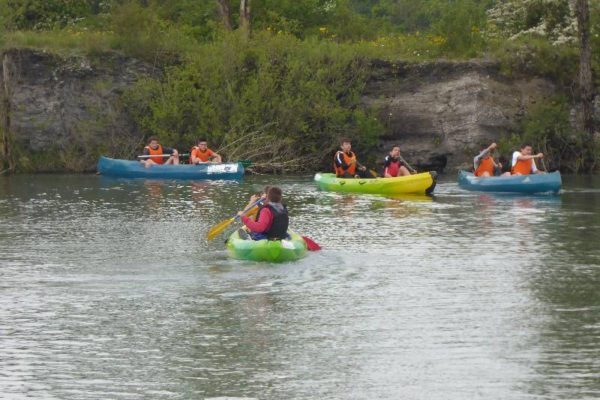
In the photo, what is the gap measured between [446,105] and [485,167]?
31.9 ft

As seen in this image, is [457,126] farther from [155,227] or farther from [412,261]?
[412,261]

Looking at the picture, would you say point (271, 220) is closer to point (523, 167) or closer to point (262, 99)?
point (523, 167)

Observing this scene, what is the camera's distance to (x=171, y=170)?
36.6m

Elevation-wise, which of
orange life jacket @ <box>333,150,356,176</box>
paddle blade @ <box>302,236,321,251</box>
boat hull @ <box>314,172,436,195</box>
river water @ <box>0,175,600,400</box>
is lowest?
river water @ <box>0,175,600,400</box>

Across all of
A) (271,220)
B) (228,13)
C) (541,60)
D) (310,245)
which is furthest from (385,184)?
(228,13)

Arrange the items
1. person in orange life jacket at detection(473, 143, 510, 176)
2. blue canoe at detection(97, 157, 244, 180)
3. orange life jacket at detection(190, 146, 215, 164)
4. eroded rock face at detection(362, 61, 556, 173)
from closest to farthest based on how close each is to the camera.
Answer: person in orange life jacket at detection(473, 143, 510, 176) < blue canoe at detection(97, 157, 244, 180) < orange life jacket at detection(190, 146, 215, 164) < eroded rock face at detection(362, 61, 556, 173)

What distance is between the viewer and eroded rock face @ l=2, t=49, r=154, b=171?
41.5m

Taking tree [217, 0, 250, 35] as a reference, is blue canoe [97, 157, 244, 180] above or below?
below

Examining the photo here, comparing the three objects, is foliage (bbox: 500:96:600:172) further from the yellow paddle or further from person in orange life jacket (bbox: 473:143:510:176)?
the yellow paddle

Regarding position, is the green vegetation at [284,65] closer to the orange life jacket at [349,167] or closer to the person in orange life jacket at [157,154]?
the person in orange life jacket at [157,154]

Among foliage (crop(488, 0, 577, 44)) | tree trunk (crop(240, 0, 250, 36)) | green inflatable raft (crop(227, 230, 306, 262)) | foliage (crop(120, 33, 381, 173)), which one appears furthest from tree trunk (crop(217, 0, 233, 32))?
green inflatable raft (crop(227, 230, 306, 262))

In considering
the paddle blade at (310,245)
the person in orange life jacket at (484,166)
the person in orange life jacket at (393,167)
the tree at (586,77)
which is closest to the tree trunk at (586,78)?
the tree at (586,77)

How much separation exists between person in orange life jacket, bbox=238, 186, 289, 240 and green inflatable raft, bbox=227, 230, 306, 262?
0.17m

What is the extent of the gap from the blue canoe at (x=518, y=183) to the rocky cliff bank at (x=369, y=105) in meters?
9.71
